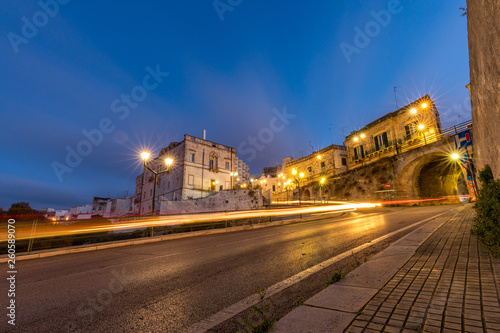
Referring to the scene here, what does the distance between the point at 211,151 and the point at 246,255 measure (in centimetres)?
3771

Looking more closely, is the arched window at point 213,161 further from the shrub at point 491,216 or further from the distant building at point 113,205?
the shrub at point 491,216

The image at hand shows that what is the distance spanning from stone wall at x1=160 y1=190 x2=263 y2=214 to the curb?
105ft

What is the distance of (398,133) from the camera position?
30328 millimetres

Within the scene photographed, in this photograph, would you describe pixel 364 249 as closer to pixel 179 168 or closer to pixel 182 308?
pixel 182 308

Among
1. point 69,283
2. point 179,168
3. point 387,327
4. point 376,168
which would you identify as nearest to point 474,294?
point 387,327

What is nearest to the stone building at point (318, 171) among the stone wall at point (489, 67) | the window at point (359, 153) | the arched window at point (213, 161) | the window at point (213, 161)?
the window at point (359, 153)

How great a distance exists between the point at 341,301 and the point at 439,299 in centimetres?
107

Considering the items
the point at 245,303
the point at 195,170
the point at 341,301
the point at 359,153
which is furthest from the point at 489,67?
the point at 195,170

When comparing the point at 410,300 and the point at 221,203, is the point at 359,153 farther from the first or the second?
the point at 410,300

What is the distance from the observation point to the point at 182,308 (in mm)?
3074

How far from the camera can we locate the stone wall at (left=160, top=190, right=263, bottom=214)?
3516 centimetres

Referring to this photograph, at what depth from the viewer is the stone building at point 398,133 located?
27219 mm

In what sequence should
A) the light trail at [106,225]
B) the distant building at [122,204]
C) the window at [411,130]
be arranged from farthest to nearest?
1. the distant building at [122,204]
2. the window at [411,130]
3. the light trail at [106,225]

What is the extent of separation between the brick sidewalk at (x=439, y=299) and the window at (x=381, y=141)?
32.5 metres
